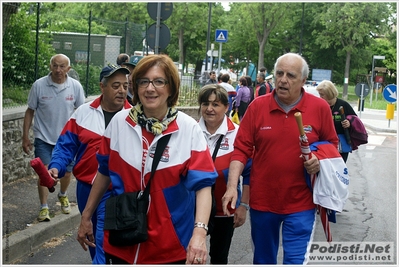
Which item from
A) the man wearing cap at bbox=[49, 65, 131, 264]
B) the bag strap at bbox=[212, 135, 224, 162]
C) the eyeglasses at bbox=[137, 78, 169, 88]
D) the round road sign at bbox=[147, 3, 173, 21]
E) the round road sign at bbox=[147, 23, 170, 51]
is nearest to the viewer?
the eyeglasses at bbox=[137, 78, 169, 88]

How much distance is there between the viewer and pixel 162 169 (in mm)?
3449

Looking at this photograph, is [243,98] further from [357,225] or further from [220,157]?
[220,157]

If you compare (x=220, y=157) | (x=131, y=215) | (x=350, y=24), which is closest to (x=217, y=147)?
(x=220, y=157)

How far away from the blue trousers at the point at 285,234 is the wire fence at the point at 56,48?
5411mm

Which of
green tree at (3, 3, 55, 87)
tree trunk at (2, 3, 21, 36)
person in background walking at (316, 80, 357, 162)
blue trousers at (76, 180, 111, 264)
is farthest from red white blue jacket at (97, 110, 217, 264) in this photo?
green tree at (3, 3, 55, 87)

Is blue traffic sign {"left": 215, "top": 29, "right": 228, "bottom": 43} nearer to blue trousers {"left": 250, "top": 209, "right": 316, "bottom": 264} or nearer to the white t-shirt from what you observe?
the white t-shirt

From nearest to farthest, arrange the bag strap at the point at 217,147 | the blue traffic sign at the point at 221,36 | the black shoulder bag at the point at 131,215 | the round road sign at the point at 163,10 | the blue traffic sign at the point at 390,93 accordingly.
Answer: the black shoulder bag at the point at 131,215
the bag strap at the point at 217,147
the round road sign at the point at 163,10
the blue traffic sign at the point at 390,93
the blue traffic sign at the point at 221,36

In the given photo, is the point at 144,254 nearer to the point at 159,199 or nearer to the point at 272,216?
the point at 159,199

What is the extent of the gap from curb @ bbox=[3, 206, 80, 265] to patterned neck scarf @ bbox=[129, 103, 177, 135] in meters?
3.33

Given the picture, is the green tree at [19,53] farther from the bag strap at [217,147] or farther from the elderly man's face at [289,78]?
the elderly man's face at [289,78]

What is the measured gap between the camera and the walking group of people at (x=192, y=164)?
3.49 meters

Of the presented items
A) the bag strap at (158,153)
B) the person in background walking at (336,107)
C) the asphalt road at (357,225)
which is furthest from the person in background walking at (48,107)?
the bag strap at (158,153)

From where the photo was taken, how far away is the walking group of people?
3.49m

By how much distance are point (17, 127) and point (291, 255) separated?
639 cm
